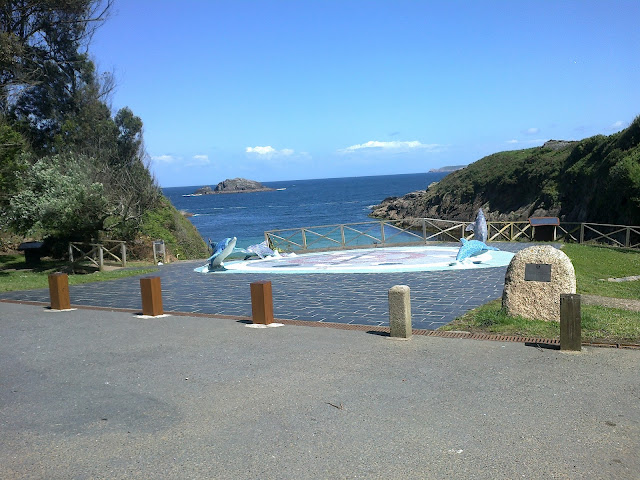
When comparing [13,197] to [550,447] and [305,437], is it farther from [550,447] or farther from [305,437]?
[550,447]

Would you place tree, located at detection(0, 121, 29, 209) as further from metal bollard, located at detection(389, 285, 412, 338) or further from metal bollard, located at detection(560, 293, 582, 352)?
metal bollard, located at detection(560, 293, 582, 352)

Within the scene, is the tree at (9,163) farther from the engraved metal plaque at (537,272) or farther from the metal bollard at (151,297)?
the engraved metal plaque at (537,272)

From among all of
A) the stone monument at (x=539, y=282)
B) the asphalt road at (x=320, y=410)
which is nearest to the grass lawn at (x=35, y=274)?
the asphalt road at (x=320, y=410)

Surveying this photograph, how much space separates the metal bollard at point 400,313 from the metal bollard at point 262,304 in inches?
90.9

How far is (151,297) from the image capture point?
35.3ft

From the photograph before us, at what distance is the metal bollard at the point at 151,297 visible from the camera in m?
10.7

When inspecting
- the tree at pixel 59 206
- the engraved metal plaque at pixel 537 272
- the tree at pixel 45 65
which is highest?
the tree at pixel 45 65

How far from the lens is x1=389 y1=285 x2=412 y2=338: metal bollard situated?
7.88m

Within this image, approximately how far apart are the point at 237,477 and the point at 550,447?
239 cm

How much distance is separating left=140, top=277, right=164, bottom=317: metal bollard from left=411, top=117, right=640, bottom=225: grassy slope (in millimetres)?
30827

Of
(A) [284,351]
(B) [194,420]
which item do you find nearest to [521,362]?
(A) [284,351]

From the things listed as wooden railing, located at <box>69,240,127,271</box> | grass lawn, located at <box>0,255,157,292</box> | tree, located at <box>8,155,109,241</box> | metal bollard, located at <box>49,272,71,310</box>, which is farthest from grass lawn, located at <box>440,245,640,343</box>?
tree, located at <box>8,155,109,241</box>

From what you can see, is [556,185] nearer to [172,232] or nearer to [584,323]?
[172,232]

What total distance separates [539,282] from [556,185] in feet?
159
